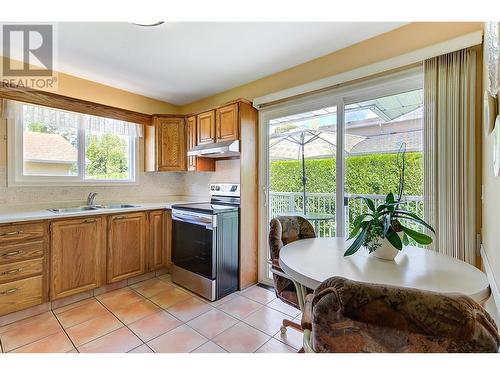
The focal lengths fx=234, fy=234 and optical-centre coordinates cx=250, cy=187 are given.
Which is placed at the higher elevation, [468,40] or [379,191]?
[468,40]

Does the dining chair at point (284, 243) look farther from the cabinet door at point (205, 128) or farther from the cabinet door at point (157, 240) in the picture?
the cabinet door at point (157, 240)

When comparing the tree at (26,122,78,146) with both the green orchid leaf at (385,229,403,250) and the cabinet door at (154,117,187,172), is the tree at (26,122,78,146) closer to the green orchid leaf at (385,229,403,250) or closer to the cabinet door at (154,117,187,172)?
the cabinet door at (154,117,187,172)

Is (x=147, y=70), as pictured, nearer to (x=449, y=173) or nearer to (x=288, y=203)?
(x=288, y=203)

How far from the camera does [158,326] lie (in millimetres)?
2049

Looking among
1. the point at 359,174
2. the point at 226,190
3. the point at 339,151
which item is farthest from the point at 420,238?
the point at 226,190

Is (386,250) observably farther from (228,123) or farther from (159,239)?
(159,239)

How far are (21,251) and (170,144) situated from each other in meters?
2.02

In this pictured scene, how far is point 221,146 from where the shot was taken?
9.16 feet

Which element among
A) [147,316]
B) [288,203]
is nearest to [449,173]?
[288,203]

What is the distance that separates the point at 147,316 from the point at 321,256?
1808 millimetres

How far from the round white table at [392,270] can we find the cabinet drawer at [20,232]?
7.58ft

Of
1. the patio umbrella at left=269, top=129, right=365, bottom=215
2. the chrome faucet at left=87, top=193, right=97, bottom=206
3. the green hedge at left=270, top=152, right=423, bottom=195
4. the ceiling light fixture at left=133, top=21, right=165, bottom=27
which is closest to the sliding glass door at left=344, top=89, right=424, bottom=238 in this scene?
the green hedge at left=270, top=152, right=423, bottom=195

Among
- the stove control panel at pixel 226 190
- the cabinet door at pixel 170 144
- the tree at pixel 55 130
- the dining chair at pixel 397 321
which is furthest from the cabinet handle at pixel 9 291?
the dining chair at pixel 397 321

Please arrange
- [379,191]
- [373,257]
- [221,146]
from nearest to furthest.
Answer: [373,257] < [379,191] < [221,146]
